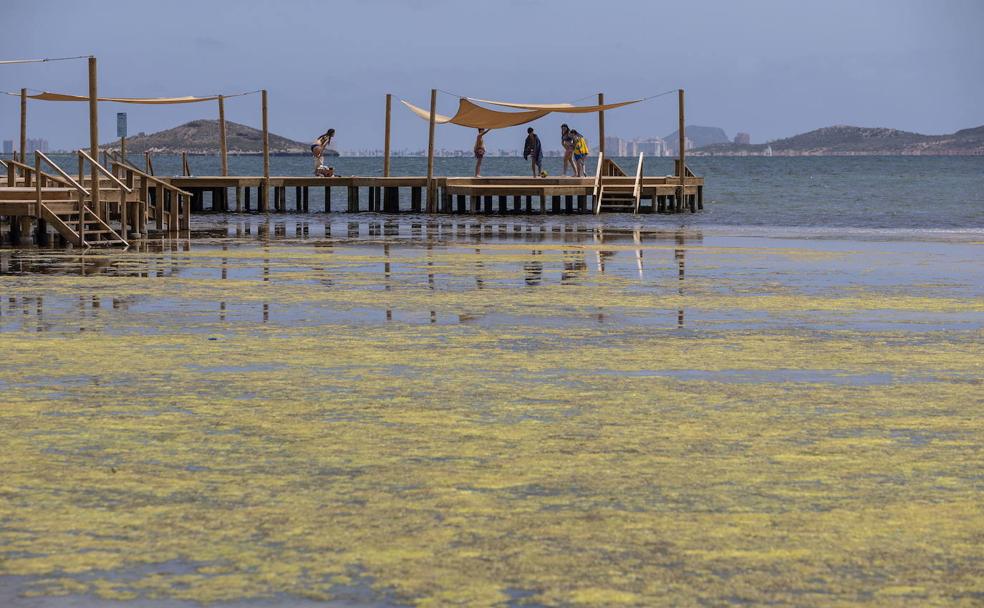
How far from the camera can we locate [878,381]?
9.91 meters

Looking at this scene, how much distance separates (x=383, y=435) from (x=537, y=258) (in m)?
15.2

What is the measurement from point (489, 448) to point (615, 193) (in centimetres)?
3600

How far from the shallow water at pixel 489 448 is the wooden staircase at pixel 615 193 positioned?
26251 mm

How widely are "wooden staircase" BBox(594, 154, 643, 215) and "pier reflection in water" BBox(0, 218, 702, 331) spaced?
9.28 m

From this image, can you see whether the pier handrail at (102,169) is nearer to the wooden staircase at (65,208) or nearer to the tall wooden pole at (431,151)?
the wooden staircase at (65,208)

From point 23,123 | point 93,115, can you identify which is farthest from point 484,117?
point 93,115

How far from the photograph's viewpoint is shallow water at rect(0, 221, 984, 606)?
17.5 feet

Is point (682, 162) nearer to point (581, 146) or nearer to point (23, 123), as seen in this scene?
point (581, 146)

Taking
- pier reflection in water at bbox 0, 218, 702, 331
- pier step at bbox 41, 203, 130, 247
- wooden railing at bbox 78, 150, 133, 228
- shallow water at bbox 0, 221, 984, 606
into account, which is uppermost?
wooden railing at bbox 78, 150, 133, 228

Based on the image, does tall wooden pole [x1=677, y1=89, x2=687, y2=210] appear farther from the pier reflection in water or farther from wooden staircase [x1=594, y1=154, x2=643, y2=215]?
the pier reflection in water

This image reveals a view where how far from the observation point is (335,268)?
20.4 metres

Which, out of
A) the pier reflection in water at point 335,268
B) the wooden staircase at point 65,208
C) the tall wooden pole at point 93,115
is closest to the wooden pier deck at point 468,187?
the pier reflection in water at point 335,268

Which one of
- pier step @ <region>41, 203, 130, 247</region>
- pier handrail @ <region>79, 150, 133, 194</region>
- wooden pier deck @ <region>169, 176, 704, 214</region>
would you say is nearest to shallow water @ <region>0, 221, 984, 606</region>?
pier step @ <region>41, 203, 130, 247</region>

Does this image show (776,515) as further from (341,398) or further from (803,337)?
(803,337)
